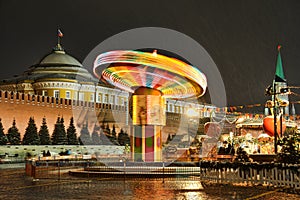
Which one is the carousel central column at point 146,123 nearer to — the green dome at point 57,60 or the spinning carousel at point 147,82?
the spinning carousel at point 147,82

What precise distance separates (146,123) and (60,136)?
24487 mm

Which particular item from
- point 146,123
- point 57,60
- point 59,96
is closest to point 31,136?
point 59,96

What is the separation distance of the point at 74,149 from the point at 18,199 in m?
31.8

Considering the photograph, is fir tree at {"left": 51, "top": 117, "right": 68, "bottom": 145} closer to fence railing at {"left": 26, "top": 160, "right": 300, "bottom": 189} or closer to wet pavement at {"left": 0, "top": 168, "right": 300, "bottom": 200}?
fence railing at {"left": 26, "top": 160, "right": 300, "bottom": 189}

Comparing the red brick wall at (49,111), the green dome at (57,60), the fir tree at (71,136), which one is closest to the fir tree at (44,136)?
the red brick wall at (49,111)

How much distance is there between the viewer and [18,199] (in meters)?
10.8

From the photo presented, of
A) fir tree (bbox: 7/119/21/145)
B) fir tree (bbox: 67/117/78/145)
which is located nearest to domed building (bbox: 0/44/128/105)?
fir tree (bbox: 67/117/78/145)

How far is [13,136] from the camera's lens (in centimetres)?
3816

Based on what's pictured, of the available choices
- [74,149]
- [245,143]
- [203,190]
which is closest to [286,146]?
[203,190]

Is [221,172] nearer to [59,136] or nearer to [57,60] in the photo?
[59,136]

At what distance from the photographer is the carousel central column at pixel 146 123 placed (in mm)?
19172

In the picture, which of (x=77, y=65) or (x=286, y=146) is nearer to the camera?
(x=286, y=146)

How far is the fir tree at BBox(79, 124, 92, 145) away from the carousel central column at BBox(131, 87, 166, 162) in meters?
26.1

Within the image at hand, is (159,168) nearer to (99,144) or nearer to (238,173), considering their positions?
(238,173)
